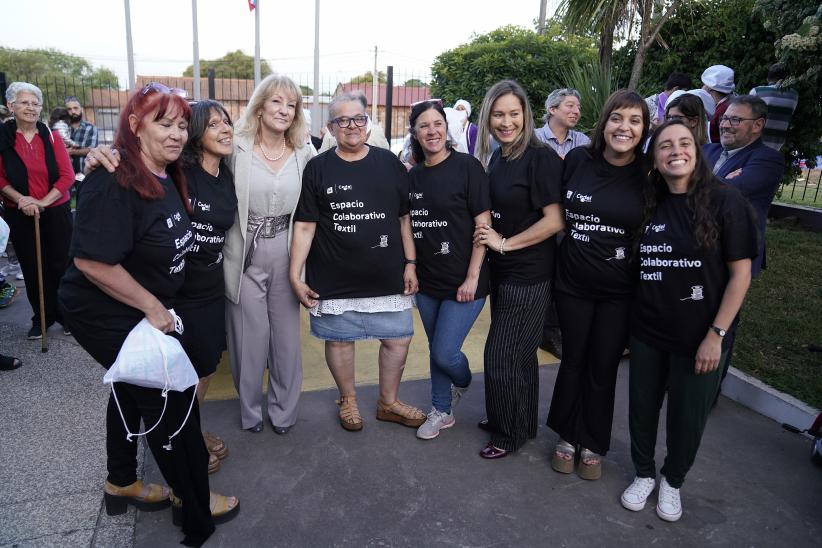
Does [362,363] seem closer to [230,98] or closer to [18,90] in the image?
[18,90]

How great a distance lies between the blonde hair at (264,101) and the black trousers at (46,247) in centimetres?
263

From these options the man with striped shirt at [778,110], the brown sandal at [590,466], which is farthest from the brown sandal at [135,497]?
the man with striped shirt at [778,110]

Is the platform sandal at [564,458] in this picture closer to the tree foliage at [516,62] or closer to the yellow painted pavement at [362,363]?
the yellow painted pavement at [362,363]

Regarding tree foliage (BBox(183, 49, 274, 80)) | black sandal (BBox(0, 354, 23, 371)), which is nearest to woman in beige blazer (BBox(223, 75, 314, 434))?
black sandal (BBox(0, 354, 23, 371))

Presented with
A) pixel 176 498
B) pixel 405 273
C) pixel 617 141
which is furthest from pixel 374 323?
pixel 617 141

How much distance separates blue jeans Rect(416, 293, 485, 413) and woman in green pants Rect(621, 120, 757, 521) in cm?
89

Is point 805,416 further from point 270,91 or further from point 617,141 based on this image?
point 270,91

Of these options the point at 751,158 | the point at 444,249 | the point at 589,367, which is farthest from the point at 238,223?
the point at 751,158

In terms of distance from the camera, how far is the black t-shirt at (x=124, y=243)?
2.24 m

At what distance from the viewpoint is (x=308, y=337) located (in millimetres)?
5191

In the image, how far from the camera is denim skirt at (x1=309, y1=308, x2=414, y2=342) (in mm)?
3457

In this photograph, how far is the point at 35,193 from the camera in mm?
4797

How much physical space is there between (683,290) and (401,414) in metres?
1.81

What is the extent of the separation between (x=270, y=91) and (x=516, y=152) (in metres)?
1.32
